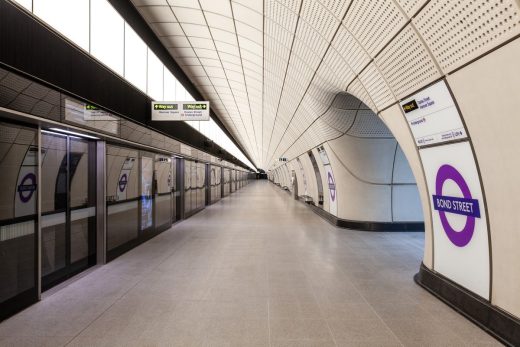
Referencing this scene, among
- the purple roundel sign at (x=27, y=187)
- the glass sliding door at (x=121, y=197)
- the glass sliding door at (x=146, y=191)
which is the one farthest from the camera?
the glass sliding door at (x=146, y=191)

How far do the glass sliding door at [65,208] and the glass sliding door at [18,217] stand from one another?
0.71 meters

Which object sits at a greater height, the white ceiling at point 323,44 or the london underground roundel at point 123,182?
the white ceiling at point 323,44

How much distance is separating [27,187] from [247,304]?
125 inches

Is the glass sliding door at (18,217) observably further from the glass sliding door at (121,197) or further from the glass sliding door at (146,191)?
the glass sliding door at (146,191)

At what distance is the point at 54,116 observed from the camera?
424cm

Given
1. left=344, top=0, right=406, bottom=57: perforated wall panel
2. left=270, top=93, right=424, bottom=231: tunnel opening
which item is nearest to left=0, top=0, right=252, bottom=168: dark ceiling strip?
Answer: left=344, top=0, right=406, bottom=57: perforated wall panel

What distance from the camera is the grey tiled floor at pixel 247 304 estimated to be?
3209 mm

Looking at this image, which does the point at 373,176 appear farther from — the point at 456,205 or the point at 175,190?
the point at 175,190

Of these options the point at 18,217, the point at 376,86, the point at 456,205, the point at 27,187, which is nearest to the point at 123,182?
the point at 27,187

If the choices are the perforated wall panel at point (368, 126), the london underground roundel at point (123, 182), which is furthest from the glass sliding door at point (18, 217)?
the perforated wall panel at point (368, 126)

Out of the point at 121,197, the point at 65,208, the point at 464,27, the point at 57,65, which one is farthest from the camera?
the point at 121,197

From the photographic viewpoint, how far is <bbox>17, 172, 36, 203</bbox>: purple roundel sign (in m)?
3.93

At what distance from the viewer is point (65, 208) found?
5.09 m

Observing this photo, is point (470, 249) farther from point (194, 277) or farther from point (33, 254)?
point (33, 254)
